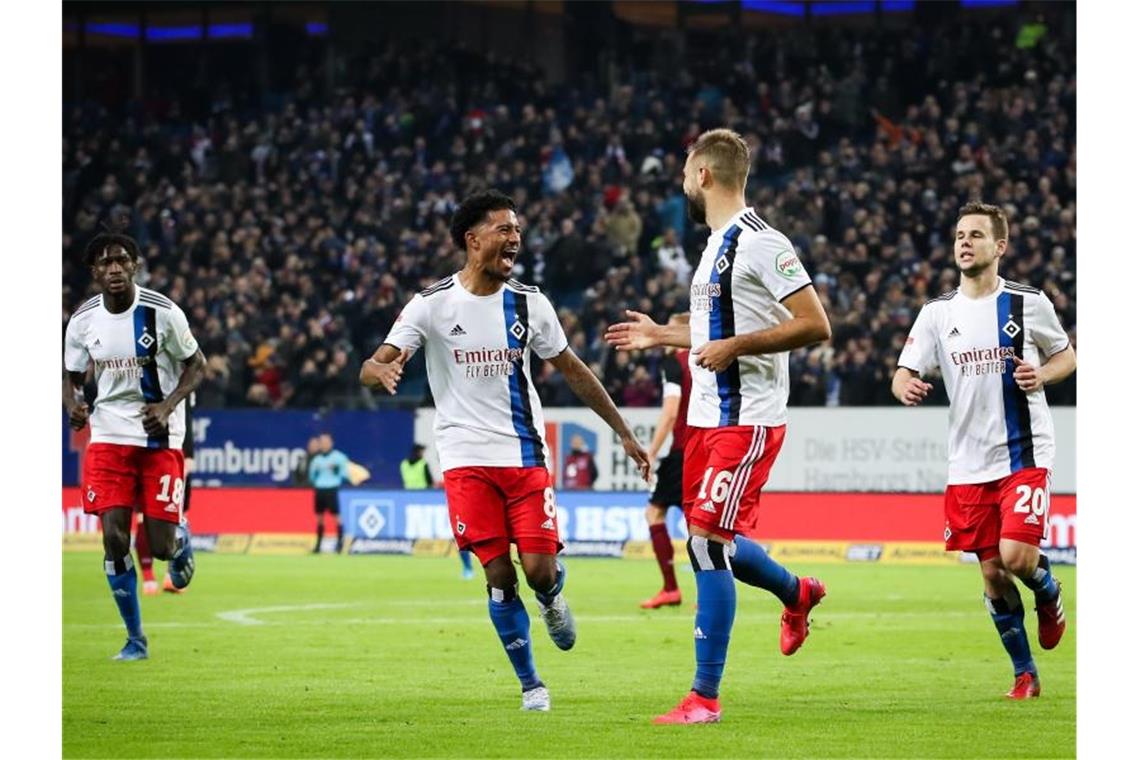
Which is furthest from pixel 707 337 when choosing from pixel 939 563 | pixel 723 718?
pixel 939 563

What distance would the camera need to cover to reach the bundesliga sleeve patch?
27.8 ft

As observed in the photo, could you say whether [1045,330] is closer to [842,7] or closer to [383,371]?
[383,371]

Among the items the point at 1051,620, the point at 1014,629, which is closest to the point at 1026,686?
the point at 1014,629

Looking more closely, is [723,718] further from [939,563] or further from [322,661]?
[939,563]

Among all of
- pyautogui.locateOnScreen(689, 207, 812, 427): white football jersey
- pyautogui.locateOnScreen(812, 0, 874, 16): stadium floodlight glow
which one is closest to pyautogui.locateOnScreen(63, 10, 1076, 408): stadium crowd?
pyautogui.locateOnScreen(812, 0, 874, 16): stadium floodlight glow

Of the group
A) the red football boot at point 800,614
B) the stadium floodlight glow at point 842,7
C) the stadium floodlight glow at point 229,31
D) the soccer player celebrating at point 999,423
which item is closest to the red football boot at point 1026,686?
the soccer player celebrating at point 999,423

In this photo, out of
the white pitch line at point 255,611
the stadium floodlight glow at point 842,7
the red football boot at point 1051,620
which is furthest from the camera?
the stadium floodlight glow at point 842,7

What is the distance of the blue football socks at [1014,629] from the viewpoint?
32.7 ft

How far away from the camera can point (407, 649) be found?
12.9 meters

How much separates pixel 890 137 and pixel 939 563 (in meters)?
10.4

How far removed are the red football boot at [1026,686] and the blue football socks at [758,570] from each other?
4.91 ft

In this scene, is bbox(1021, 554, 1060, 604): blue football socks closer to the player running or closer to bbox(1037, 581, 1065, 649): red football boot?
bbox(1037, 581, 1065, 649): red football boot

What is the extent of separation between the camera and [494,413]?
9.34 metres

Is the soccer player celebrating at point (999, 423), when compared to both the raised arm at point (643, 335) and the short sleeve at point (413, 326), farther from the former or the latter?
the short sleeve at point (413, 326)
